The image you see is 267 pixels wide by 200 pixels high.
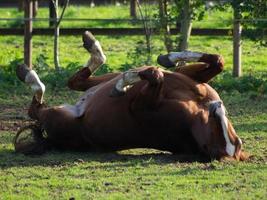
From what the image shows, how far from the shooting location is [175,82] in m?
7.62

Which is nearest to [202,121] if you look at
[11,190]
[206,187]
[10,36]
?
[206,187]

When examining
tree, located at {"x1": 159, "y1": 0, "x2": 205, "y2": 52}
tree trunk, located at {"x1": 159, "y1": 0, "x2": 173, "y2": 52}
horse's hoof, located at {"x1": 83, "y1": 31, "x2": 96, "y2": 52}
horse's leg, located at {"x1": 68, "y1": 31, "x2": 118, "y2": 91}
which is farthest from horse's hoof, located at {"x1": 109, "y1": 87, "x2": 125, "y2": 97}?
tree trunk, located at {"x1": 159, "y1": 0, "x2": 173, "y2": 52}

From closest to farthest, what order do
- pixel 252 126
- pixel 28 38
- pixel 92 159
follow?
pixel 92 159
pixel 252 126
pixel 28 38

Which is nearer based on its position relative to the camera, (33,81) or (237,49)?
(33,81)

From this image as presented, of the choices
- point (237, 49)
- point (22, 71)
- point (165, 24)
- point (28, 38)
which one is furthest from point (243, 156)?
point (28, 38)

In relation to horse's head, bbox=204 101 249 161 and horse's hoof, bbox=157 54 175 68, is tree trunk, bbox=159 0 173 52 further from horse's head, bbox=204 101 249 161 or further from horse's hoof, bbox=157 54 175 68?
horse's head, bbox=204 101 249 161

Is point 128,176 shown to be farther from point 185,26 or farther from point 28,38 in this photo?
point 28,38

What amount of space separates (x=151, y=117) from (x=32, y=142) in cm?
123

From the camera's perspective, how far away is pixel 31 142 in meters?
8.02

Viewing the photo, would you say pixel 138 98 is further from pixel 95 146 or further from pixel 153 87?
pixel 95 146

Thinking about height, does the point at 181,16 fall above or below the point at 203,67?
above

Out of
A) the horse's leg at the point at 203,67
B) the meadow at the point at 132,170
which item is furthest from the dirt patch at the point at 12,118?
the horse's leg at the point at 203,67

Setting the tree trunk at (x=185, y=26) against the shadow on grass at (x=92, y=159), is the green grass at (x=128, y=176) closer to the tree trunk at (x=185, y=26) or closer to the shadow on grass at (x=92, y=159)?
the shadow on grass at (x=92, y=159)

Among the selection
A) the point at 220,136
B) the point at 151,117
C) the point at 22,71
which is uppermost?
the point at 22,71
